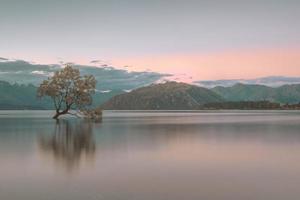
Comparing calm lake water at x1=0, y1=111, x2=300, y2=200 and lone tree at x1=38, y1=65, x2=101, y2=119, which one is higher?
lone tree at x1=38, y1=65, x2=101, y2=119

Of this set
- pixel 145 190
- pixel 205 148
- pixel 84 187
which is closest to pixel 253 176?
pixel 145 190

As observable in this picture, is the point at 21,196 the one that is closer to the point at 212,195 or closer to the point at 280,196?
the point at 212,195

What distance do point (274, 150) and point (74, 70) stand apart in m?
78.7

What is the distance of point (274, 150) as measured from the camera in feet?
115

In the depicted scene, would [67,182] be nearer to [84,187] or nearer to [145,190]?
[84,187]

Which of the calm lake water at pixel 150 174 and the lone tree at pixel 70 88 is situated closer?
the calm lake water at pixel 150 174

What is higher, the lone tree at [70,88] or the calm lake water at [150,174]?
the lone tree at [70,88]

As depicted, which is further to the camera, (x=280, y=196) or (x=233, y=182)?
(x=233, y=182)

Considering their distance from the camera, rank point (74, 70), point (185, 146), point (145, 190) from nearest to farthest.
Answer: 1. point (145, 190)
2. point (185, 146)
3. point (74, 70)

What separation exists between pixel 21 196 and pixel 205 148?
75.5 ft

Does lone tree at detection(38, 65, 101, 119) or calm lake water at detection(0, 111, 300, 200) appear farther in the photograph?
lone tree at detection(38, 65, 101, 119)

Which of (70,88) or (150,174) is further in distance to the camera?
(70,88)

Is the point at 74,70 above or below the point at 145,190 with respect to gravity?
above

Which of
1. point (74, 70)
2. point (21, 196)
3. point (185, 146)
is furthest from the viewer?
point (74, 70)
